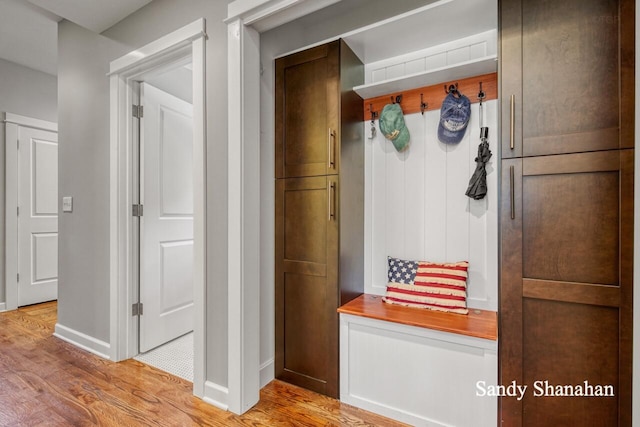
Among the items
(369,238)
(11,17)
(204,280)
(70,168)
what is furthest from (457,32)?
(11,17)

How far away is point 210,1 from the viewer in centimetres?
185

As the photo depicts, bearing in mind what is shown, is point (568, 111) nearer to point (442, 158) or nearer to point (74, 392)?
point (442, 158)

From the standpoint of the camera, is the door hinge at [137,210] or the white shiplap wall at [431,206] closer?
the white shiplap wall at [431,206]

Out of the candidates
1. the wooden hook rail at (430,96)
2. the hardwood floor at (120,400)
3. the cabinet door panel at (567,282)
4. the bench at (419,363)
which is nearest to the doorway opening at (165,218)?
the hardwood floor at (120,400)

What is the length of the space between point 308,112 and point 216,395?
175 centimetres

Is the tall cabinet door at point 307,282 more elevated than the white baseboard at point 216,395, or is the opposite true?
the tall cabinet door at point 307,282

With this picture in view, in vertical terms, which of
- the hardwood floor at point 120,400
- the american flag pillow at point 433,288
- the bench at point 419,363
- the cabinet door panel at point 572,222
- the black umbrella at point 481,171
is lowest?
the hardwood floor at point 120,400

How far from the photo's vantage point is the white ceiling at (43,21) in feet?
6.91

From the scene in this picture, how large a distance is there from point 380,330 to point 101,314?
2116 mm

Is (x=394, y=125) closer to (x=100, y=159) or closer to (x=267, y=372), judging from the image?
→ (x=267, y=372)

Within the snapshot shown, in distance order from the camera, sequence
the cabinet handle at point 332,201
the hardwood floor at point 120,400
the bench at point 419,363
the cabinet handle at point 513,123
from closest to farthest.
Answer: the cabinet handle at point 513,123 → the bench at point 419,363 → the hardwood floor at point 120,400 → the cabinet handle at point 332,201

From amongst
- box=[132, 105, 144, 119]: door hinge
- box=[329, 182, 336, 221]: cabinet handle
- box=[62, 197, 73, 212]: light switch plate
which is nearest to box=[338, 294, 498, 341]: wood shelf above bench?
box=[329, 182, 336, 221]: cabinet handle

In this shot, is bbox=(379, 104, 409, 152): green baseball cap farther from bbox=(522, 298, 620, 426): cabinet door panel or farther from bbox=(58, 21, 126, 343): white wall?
bbox=(58, 21, 126, 343): white wall

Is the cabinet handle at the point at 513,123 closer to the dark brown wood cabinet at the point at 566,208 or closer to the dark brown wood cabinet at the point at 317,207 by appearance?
the dark brown wood cabinet at the point at 566,208
